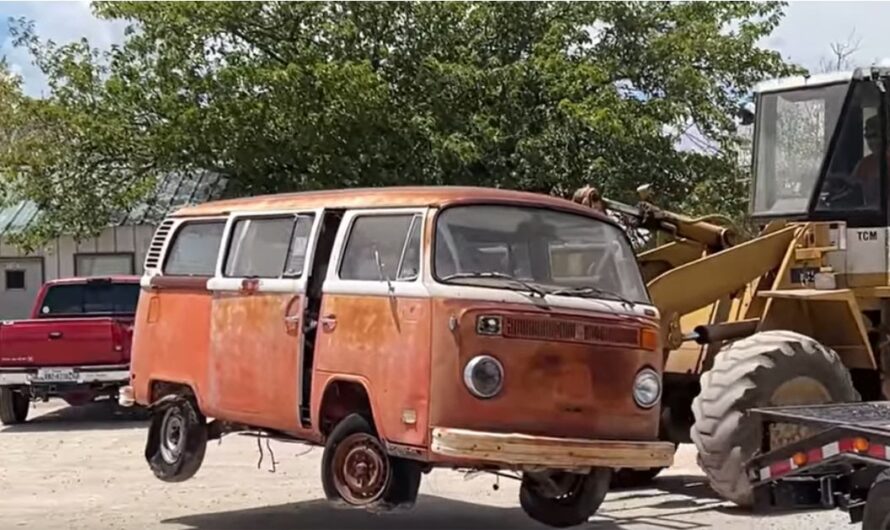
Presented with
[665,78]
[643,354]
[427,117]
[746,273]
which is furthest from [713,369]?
[665,78]

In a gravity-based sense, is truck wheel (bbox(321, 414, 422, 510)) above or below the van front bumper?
below

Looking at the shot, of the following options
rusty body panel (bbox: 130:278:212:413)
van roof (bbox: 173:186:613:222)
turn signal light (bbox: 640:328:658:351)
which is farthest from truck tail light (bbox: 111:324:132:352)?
turn signal light (bbox: 640:328:658:351)

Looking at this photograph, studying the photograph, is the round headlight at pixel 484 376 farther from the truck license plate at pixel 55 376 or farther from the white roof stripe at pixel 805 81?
the truck license plate at pixel 55 376

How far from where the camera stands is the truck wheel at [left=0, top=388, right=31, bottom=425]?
17297 millimetres

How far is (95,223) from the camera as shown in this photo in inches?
840

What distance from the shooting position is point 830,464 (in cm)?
713

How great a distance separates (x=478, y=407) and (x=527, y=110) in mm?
13167

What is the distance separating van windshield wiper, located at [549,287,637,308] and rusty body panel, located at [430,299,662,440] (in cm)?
18

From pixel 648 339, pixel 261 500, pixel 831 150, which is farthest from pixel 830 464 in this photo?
pixel 261 500

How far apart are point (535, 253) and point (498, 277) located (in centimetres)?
45

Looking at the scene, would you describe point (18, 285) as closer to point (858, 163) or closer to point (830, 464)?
point (858, 163)

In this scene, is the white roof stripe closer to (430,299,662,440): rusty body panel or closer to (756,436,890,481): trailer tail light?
(430,299,662,440): rusty body panel

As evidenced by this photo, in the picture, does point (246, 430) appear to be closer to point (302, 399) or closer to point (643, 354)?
point (302, 399)

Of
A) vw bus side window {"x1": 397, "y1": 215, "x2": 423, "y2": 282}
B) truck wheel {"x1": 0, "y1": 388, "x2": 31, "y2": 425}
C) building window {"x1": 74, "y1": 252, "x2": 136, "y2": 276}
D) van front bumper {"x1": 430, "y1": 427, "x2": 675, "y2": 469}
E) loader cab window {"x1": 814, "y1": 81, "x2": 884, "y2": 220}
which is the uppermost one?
loader cab window {"x1": 814, "y1": 81, "x2": 884, "y2": 220}
